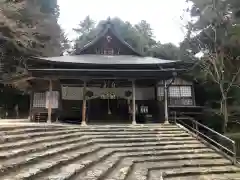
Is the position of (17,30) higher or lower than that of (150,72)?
higher

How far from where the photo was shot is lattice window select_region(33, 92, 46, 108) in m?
16.5

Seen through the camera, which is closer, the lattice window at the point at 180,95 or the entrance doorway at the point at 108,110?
the entrance doorway at the point at 108,110

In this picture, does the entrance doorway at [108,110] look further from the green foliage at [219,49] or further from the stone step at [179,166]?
the stone step at [179,166]

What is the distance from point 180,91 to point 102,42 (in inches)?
257

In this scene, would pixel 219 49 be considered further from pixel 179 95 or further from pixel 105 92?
pixel 105 92

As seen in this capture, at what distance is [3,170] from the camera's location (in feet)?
13.2

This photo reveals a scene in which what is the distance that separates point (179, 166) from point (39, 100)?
35.5 feet

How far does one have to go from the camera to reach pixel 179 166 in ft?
28.5

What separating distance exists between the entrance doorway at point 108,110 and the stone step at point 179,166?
7.78m

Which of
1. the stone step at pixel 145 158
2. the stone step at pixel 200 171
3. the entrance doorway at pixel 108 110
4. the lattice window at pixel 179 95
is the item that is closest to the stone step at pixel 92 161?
the stone step at pixel 145 158

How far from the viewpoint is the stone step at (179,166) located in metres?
7.65

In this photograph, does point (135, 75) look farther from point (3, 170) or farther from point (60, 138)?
point (3, 170)

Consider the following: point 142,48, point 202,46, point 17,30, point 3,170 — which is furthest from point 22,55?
point 3,170

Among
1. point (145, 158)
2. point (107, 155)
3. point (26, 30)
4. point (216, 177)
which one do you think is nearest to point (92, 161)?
point (107, 155)
